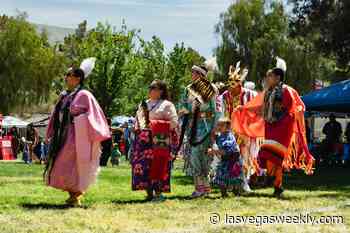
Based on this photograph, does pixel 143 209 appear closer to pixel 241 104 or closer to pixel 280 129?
pixel 280 129

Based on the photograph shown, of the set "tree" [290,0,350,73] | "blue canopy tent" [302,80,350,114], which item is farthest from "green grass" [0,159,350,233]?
"tree" [290,0,350,73]

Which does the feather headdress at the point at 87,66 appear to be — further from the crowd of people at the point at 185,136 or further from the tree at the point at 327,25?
the tree at the point at 327,25

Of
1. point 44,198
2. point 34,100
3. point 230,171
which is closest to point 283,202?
point 230,171

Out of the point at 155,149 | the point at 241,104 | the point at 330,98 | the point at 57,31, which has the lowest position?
the point at 155,149

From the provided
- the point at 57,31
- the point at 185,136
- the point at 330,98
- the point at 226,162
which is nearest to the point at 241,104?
the point at 226,162

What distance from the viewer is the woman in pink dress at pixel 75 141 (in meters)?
7.36

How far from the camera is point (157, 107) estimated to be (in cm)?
809

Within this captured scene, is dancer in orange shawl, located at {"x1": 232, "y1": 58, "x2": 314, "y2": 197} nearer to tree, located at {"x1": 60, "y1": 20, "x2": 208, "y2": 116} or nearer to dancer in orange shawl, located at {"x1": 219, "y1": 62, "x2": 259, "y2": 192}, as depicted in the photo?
dancer in orange shawl, located at {"x1": 219, "y1": 62, "x2": 259, "y2": 192}

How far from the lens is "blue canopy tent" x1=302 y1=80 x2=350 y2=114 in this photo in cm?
1592

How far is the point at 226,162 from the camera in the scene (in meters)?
8.73

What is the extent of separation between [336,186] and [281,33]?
94.6ft

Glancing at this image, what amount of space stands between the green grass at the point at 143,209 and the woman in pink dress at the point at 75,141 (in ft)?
0.93

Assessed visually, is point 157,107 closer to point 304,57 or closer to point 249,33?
point 304,57

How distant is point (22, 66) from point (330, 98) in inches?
1202
